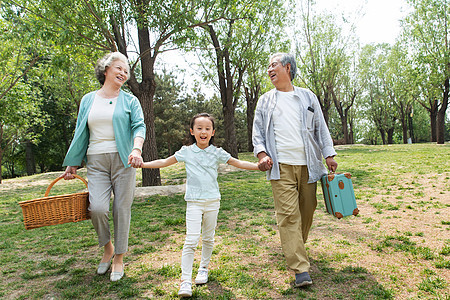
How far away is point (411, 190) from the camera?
6.94 metres

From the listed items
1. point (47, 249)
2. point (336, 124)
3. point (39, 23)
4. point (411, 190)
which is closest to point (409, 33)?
point (411, 190)

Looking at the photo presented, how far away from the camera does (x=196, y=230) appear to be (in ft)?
9.37

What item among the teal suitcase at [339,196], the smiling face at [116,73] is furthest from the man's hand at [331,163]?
the smiling face at [116,73]

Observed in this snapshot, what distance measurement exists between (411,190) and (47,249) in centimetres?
697

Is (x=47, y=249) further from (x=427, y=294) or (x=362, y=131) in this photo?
(x=362, y=131)

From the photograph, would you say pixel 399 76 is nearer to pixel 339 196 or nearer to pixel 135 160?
pixel 339 196

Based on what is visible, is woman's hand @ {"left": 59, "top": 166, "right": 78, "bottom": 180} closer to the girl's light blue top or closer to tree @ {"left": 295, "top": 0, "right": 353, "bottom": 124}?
the girl's light blue top

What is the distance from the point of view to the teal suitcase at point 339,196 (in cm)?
318

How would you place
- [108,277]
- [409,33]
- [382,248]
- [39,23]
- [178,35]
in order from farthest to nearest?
[409,33] < [178,35] < [39,23] < [382,248] < [108,277]

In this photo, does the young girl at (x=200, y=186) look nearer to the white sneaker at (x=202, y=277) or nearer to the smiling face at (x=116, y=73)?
the white sneaker at (x=202, y=277)

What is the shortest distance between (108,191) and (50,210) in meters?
0.52

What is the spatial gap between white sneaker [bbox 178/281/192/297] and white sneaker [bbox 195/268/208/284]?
0.25 meters

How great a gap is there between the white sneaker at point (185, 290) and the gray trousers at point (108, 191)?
0.89m

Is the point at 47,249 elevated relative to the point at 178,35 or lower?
lower
